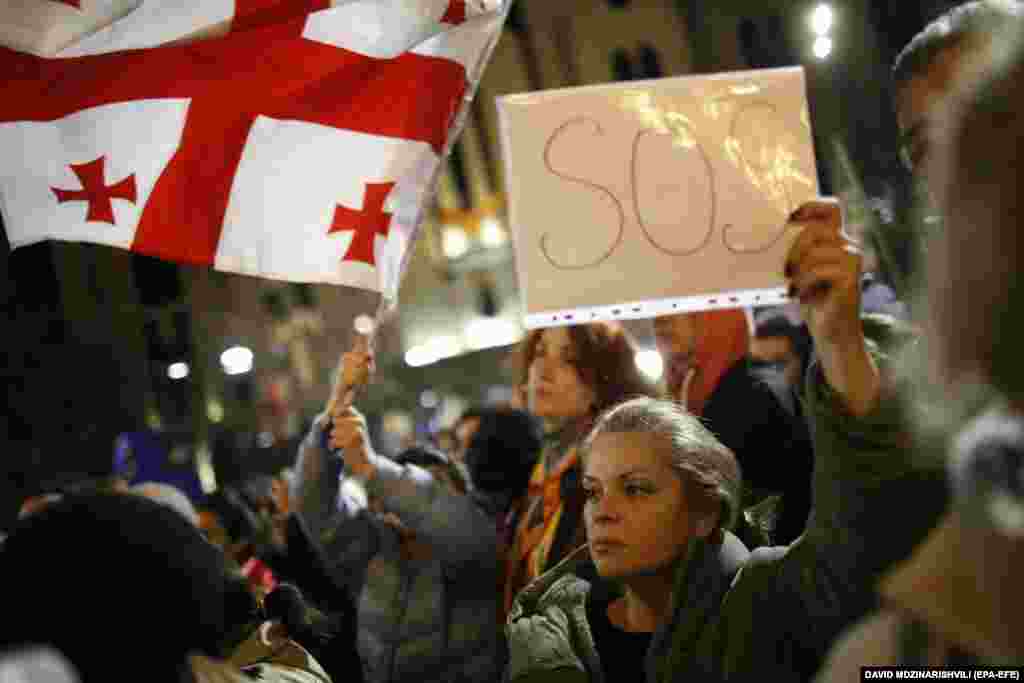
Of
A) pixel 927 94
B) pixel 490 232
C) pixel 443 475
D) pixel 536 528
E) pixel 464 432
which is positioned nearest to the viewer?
pixel 927 94

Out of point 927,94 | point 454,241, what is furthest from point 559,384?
point 454,241

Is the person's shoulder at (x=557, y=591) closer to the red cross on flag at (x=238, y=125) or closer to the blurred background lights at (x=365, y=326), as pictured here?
the red cross on flag at (x=238, y=125)

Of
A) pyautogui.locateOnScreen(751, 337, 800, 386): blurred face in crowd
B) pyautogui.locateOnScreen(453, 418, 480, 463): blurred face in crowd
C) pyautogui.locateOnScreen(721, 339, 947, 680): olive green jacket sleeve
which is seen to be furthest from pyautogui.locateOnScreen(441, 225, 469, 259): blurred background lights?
pyautogui.locateOnScreen(721, 339, 947, 680): olive green jacket sleeve

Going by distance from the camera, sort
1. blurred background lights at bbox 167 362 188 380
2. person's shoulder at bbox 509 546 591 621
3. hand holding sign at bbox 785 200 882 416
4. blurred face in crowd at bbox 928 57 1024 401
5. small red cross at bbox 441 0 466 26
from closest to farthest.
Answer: blurred face in crowd at bbox 928 57 1024 401 → hand holding sign at bbox 785 200 882 416 → person's shoulder at bbox 509 546 591 621 → small red cross at bbox 441 0 466 26 → blurred background lights at bbox 167 362 188 380

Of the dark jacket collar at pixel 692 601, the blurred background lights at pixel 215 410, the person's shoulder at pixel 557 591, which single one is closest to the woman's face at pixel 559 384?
the person's shoulder at pixel 557 591

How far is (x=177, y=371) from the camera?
3725cm

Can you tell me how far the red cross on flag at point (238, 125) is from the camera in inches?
139

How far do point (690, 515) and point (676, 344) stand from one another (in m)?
1.69

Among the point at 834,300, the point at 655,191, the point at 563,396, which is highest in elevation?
the point at 655,191

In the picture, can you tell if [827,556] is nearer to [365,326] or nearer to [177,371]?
[365,326]

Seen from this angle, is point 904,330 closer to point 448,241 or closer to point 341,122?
point 341,122

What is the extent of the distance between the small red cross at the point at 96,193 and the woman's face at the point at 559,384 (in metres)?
1.59

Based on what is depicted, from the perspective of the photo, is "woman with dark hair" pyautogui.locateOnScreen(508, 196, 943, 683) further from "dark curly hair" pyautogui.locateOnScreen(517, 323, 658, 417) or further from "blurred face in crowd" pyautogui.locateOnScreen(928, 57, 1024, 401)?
"dark curly hair" pyautogui.locateOnScreen(517, 323, 658, 417)

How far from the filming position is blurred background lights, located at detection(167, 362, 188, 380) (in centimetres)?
3628
